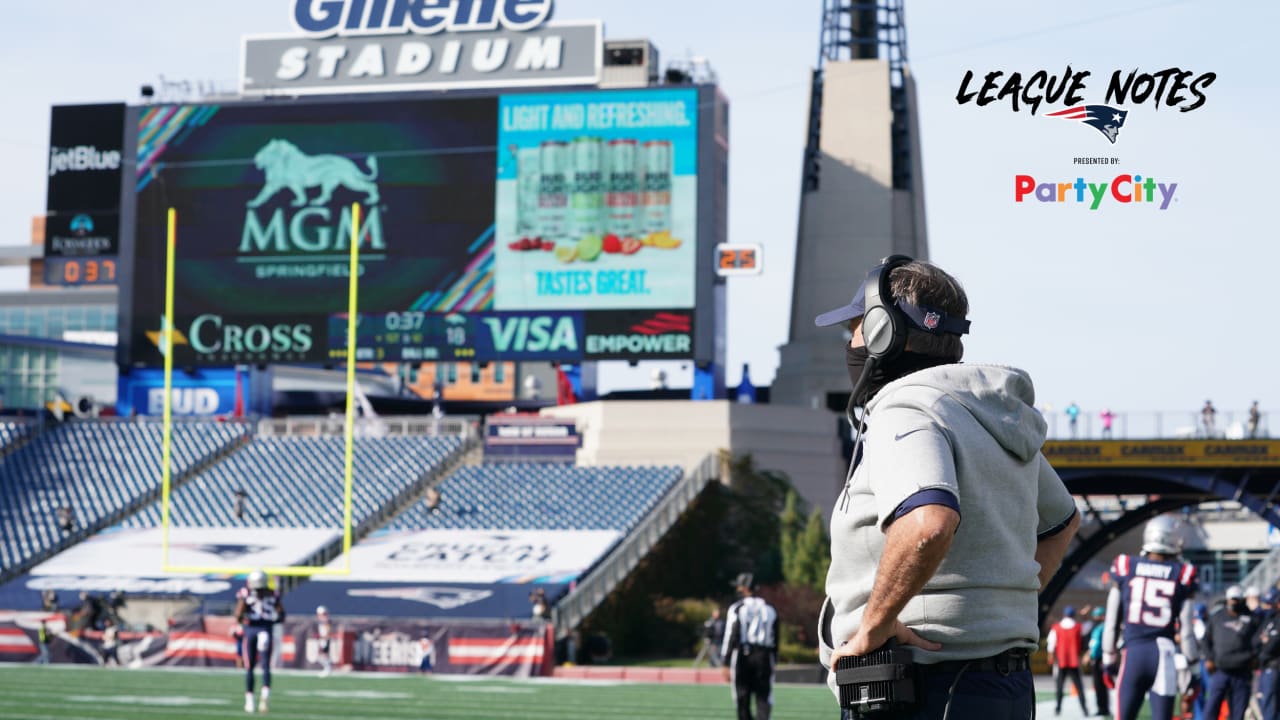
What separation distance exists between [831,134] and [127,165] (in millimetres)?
16805

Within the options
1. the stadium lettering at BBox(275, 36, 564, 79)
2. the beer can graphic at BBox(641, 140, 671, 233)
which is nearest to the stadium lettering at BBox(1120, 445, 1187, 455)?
the beer can graphic at BBox(641, 140, 671, 233)

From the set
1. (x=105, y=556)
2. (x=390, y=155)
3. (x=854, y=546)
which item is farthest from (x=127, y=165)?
(x=854, y=546)

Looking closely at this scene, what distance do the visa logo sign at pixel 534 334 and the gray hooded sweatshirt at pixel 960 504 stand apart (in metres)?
33.8

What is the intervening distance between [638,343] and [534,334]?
2.23 metres

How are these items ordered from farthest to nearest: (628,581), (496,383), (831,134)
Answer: (496,383), (831,134), (628,581)

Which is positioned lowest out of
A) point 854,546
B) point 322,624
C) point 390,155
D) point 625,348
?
point 322,624

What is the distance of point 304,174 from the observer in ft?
130

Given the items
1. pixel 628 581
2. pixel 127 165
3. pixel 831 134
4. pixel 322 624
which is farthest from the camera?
pixel 831 134

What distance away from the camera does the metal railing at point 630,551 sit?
32.8 meters

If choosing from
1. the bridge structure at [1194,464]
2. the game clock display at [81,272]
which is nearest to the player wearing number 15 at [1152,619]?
the bridge structure at [1194,464]

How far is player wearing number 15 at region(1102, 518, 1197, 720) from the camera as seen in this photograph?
10.5 m

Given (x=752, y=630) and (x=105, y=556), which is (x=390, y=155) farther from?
(x=752, y=630)

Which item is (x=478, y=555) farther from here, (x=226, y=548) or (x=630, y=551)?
(x=226, y=548)

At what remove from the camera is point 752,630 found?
14.9 metres
